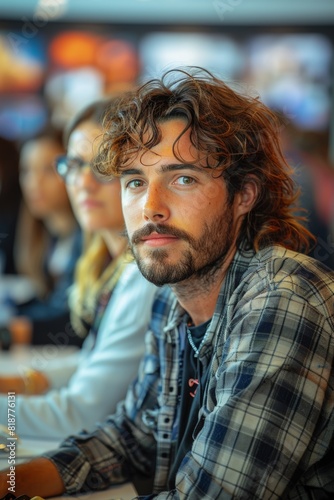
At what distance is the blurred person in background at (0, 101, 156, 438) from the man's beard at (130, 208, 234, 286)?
260 mm

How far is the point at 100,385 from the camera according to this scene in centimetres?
147

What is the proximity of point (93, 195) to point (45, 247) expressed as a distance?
1561 mm

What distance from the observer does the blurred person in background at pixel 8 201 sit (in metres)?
3.64

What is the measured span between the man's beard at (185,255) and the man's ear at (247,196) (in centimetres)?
5

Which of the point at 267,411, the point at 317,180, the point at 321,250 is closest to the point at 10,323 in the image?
the point at 321,250

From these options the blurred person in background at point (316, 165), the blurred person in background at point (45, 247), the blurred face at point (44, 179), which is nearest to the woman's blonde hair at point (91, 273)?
the blurred person in background at point (45, 247)

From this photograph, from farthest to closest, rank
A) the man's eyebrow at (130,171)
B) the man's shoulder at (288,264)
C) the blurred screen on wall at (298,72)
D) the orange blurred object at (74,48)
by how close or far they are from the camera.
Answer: the orange blurred object at (74,48) → the blurred screen on wall at (298,72) → the man's eyebrow at (130,171) → the man's shoulder at (288,264)

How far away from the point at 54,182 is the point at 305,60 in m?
2.31

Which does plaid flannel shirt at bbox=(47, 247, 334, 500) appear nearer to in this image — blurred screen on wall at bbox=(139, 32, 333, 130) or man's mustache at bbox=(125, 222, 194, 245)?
man's mustache at bbox=(125, 222, 194, 245)

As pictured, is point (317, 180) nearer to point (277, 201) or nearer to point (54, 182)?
point (54, 182)

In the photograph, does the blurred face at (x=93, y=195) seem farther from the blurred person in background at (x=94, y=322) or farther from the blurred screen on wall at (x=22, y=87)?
the blurred screen on wall at (x=22, y=87)

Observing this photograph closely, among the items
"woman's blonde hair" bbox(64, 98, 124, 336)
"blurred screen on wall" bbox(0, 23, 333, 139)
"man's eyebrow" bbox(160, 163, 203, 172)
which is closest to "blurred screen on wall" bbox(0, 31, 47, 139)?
"blurred screen on wall" bbox(0, 23, 333, 139)

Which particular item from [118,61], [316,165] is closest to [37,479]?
[316,165]

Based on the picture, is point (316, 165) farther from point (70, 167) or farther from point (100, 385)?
point (100, 385)
